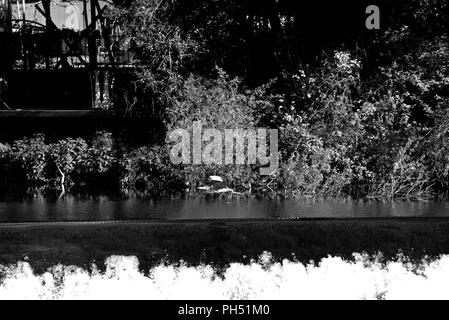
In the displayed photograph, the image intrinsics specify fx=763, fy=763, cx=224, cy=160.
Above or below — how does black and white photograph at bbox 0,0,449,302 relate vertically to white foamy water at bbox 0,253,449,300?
above

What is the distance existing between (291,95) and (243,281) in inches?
232

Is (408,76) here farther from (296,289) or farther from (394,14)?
(296,289)

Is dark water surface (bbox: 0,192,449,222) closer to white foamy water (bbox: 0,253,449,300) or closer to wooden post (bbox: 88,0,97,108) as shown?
white foamy water (bbox: 0,253,449,300)

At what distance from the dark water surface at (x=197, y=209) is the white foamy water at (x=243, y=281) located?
207 centimetres

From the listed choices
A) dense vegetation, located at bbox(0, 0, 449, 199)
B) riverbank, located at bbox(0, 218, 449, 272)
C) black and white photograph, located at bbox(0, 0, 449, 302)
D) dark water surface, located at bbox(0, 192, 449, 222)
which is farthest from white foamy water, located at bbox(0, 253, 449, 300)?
dense vegetation, located at bbox(0, 0, 449, 199)


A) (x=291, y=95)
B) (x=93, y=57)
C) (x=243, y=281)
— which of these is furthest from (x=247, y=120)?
(x=243, y=281)

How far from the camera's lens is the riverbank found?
783 cm

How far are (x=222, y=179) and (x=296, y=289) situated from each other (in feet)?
15.7

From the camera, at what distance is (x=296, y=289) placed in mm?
7320

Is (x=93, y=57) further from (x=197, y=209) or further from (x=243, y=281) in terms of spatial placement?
(x=243, y=281)

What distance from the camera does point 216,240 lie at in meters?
8.23

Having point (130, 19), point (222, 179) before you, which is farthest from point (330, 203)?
point (130, 19)

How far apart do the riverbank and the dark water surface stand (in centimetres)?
121

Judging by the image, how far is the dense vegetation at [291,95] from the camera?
12.1m
